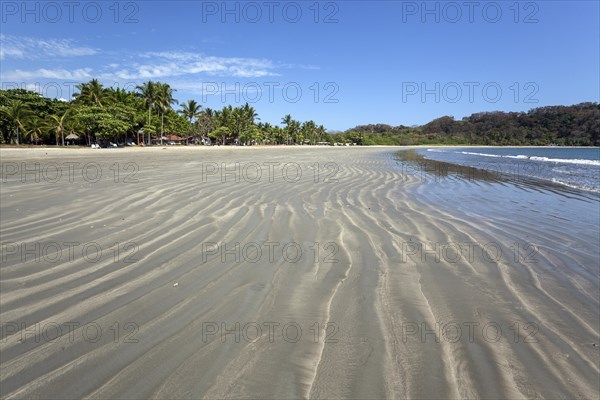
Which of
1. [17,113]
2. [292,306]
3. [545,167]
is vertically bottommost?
[292,306]

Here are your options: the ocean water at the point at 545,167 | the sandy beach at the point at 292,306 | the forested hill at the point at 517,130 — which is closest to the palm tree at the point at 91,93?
the ocean water at the point at 545,167

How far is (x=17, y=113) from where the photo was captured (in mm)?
47062

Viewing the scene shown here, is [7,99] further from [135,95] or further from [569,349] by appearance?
[569,349]

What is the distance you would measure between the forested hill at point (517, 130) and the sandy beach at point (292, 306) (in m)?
142

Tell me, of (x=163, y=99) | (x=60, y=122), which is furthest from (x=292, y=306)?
(x=163, y=99)

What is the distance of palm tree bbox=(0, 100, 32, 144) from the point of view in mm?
46312

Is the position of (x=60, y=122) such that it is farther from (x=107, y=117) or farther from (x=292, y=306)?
(x=292, y=306)

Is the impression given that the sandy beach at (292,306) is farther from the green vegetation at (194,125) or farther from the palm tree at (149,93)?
the palm tree at (149,93)

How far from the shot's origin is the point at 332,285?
350 centimetres

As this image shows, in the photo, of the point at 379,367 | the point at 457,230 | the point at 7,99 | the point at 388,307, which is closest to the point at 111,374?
the point at 379,367

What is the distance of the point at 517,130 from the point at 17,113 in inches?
6177

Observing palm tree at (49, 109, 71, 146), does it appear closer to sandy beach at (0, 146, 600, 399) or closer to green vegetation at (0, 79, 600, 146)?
green vegetation at (0, 79, 600, 146)

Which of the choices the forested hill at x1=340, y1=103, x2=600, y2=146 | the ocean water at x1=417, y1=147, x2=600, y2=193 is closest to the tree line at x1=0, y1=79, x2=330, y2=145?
the ocean water at x1=417, y1=147, x2=600, y2=193

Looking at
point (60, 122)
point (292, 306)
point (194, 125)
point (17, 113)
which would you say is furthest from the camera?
point (194, 125)
